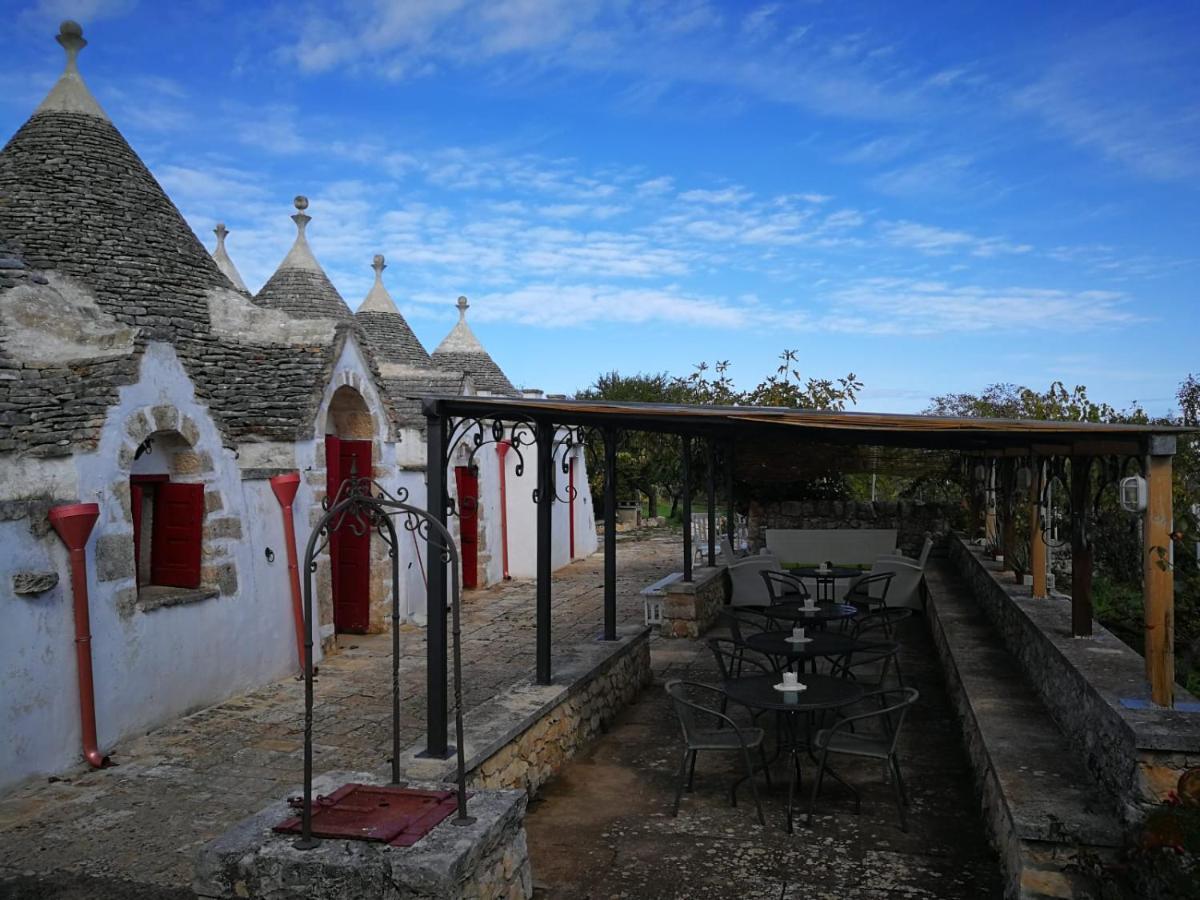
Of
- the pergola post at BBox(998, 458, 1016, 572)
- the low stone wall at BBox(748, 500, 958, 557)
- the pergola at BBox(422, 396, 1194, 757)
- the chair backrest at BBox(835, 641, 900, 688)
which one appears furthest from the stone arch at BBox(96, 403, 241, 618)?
the low stone wall at BBox(748, 500, 958, 557)

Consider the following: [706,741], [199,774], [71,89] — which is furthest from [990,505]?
[71,89]

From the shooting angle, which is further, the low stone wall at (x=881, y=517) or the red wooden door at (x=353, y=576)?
the low stone wall at (x=881, y=517)

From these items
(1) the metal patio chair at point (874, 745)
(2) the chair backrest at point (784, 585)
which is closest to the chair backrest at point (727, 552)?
(2) the chair backrest at point (784, 585)

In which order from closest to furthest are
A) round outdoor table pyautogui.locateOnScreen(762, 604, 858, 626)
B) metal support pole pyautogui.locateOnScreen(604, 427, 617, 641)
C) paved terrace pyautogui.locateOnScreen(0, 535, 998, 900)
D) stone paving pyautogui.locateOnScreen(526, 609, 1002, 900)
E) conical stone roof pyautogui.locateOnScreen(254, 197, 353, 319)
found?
stone paving pyautogui.locateOnScreen(526, 609, 1002, 900) → paved terrace pyautogui.locateOnScreen(0, 535, 998, 900) → metal support pole pyautogui.locateOnScreen(604, 427, 617, 641) → round outdoor table pyautogui.locateOnScreen(762, 604, 858, 626) → conical stone roof pyautogui.locateOnScreen(254, 197, 353, 319)

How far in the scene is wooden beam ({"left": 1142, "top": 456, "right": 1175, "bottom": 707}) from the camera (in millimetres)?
4305

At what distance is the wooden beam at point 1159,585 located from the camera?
430 cm

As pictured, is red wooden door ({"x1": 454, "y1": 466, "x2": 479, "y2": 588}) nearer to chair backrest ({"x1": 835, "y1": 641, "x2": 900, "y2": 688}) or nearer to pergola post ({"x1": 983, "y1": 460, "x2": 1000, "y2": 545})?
chair backrest ({"x1": 835, "y1": 641, "x2": 900, "y2": 688})

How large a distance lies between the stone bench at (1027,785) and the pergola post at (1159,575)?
57 cm

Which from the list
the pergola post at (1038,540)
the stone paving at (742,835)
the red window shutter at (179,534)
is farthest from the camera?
the red window shutter at (179,534)

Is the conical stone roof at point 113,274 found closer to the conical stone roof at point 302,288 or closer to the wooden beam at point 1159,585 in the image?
the conical stone roof at point 302,288

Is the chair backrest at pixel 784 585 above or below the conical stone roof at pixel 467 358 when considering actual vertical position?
below

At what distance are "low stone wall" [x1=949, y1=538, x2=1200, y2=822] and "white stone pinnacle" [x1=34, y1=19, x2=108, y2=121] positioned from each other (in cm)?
1081

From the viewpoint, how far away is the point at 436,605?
16.8ft

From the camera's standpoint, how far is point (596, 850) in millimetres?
4996
